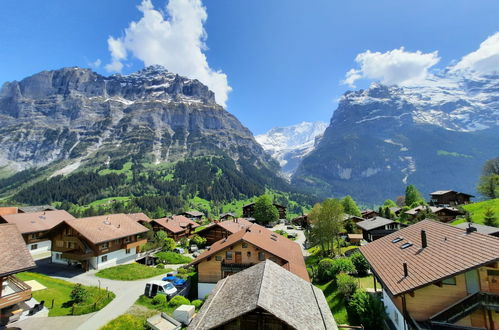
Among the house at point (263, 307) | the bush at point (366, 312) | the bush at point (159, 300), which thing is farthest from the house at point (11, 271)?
the bush at point (366, 312)

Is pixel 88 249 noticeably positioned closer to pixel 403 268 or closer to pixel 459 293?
pixel 403 268

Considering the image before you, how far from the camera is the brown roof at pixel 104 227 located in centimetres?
4806

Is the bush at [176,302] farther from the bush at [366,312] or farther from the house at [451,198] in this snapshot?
the house at [451,198]

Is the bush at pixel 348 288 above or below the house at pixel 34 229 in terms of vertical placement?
below

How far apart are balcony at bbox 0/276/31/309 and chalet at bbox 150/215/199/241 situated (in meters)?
56.5

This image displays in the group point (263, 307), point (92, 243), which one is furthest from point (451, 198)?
point (92, 243)

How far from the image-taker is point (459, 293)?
19.3 m

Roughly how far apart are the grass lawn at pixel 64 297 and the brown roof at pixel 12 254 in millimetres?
8657

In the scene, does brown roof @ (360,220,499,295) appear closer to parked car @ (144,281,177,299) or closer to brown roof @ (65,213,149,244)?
parked car @ (144,281,177,299)

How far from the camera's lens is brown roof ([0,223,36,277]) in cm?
2345

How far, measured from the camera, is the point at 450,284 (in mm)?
19562

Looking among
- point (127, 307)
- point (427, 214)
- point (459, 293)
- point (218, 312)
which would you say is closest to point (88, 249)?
A: point (127, 307)

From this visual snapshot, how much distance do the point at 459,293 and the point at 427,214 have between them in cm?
6100

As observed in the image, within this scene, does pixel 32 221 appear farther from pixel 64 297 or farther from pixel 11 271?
pixel 11 271
